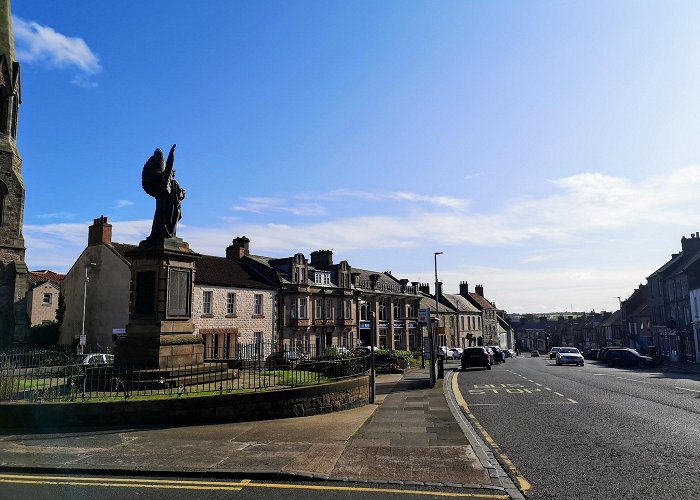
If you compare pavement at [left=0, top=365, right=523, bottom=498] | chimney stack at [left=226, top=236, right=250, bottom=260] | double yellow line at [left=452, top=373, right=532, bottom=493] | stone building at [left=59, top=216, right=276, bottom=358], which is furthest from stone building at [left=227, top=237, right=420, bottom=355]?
pavement at [left=0, top=365, right=523, bottom=498]

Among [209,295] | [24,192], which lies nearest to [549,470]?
[209,295]

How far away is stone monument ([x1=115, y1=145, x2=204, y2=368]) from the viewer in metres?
14.9

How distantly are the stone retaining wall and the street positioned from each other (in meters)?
5.52

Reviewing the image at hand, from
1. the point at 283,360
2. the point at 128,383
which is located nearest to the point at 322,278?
the point at 283,360

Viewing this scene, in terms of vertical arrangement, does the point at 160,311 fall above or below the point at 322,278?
below

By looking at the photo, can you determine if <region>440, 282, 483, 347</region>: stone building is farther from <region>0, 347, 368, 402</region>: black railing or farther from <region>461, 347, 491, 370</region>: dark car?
<region>0, 347, 368, 402</region>: black railing

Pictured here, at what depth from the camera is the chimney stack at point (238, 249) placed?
46.5 metres

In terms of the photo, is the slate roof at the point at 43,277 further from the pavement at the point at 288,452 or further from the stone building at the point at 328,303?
the pavement at the point at 288,452

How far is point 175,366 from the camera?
14.8m

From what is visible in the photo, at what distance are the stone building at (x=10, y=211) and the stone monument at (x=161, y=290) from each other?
21.4 meters

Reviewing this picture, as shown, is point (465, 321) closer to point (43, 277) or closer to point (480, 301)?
point (480, 301)

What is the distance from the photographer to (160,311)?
15375mm

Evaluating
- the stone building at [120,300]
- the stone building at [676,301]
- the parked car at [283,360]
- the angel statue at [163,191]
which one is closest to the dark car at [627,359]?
the stone building at [676,301]

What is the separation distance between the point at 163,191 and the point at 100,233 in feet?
78.0
